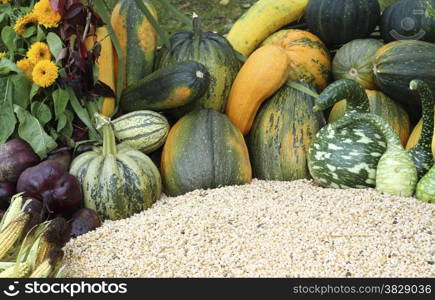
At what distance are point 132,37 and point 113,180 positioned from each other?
1001 millimetres

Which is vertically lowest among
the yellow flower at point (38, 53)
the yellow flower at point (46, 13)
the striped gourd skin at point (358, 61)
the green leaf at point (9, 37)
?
the striped gourd skin at point (358, 61)

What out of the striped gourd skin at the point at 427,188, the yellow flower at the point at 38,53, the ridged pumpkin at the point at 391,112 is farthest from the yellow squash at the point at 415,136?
the yellow flower at the point at 38,53

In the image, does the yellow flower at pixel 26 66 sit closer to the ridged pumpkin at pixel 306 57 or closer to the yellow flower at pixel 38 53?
the yellow flower at pixel 38 53

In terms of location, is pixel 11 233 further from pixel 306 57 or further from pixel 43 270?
pixel 306 57

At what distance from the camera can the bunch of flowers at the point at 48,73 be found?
3141 mm

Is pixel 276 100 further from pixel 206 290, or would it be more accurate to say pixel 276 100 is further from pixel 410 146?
pixel 206 290

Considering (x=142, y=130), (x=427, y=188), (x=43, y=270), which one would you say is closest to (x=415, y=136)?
(x=427, y=188)

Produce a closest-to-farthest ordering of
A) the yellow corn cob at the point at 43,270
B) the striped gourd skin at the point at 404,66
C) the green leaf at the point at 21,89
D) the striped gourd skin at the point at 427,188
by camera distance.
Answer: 1. the yellow corn cob at the point at 43,270
2. the striped gourd skin at the point at 427,188
3. the green leaf at the point at 21,89
4. the striped gourd skin at the point at 404,66

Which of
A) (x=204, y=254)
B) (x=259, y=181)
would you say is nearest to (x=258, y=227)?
(x=204, y=254)

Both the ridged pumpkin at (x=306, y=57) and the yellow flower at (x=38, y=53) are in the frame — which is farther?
the ridged pumpkin at (x=306, y=57)

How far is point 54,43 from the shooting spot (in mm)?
3195

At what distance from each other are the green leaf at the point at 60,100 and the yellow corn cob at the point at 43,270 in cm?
116

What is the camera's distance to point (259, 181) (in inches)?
131

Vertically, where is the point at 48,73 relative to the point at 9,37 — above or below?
below
